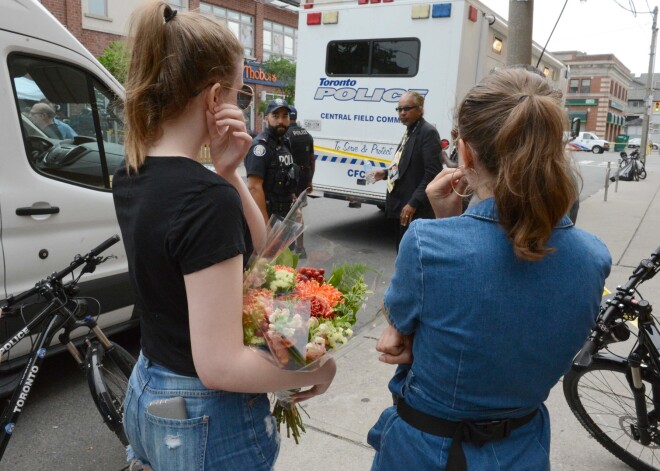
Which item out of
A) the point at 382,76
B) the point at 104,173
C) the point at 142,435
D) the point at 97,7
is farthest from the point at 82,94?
the point at 97,7

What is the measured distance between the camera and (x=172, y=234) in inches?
45.7

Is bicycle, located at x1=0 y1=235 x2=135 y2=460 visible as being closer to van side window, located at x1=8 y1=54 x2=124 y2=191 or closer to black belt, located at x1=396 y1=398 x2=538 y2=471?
van side window, located at x1=8 y1=54 x2=124 y2=191

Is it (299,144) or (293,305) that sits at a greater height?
(299,144)

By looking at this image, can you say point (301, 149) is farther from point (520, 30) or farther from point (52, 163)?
point (52, 163)

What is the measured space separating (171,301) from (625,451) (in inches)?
108

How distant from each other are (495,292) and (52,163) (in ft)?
10.2

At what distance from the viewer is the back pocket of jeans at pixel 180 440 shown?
4.27 feet

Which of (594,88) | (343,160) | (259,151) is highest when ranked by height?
(594,88)

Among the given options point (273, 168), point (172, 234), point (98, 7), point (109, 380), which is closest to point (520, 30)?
point (273, 168)

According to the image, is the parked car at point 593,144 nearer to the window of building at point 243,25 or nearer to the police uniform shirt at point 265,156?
the window of building at point 243,25

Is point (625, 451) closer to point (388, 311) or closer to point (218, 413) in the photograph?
point (388, 311)

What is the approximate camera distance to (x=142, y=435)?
139cm

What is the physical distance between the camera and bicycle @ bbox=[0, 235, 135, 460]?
2.42m

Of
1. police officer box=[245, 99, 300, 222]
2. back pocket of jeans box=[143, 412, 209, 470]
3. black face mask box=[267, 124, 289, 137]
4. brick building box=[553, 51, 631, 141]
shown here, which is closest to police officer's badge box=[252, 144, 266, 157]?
police officer box=[245, 99, 300, 222]
